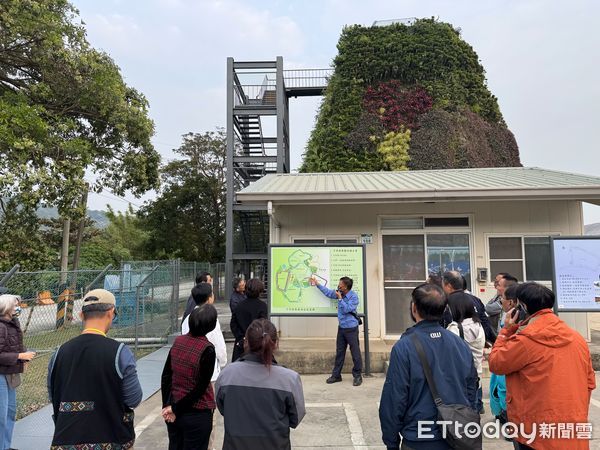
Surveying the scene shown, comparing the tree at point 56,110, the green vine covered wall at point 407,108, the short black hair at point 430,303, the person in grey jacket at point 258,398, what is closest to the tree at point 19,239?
the tree at point 56,110

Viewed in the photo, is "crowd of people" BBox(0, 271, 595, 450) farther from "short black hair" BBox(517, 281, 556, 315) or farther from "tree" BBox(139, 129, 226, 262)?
"tree" BBox(139, 129, 226, 262)

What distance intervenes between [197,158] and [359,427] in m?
23.4

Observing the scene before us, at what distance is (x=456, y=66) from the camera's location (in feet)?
76.2

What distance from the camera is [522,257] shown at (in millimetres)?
7633

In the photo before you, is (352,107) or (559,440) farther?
(352,107)

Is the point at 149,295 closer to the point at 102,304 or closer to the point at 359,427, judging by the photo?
the point at 359,427

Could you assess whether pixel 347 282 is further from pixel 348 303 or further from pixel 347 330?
pixel 347 330

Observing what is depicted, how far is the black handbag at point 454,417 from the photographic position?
2112mm

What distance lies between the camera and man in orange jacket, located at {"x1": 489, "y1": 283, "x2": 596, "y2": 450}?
2.43 m

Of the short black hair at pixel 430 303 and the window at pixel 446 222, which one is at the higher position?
the window at pixel 446 222

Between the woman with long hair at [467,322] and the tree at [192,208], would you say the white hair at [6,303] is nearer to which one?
the woman with long hair at [467,322]

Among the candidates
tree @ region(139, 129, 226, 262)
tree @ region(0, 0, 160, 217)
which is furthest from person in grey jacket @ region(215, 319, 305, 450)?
tree @ region(139, 129, 226, 262)

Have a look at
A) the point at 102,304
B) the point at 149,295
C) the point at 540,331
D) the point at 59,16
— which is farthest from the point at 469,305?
the point at 59,16

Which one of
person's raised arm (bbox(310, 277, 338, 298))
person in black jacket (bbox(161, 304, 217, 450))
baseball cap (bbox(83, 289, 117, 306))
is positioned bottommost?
person in black jacket (bbox(161, 304, 217, 450))
